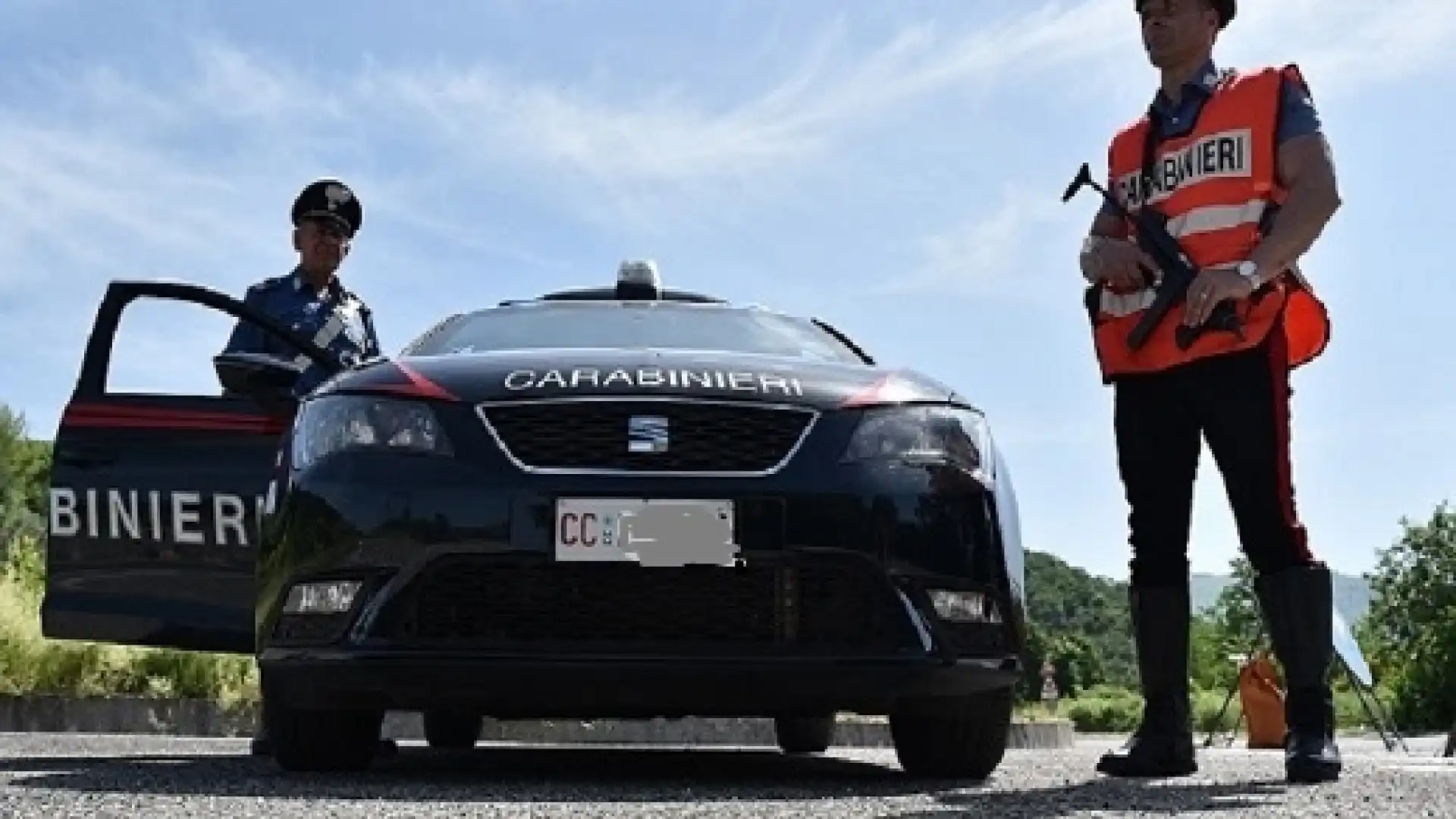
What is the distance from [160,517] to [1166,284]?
2.79 m

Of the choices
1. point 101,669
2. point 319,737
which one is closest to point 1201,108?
point 319,737

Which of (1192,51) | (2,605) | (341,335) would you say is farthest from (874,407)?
(2,605)

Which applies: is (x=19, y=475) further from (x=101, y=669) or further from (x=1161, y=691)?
(x=1161, y=691)

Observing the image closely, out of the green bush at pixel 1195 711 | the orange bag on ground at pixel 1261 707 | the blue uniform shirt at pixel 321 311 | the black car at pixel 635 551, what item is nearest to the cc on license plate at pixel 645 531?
the black car at pixel 635 551

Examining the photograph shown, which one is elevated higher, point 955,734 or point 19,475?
point 19,475

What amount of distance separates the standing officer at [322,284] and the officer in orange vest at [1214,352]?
2.76m

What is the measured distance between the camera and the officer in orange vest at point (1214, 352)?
4.96m

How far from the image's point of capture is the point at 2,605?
35.8ft

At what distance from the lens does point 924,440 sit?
15.8 feet

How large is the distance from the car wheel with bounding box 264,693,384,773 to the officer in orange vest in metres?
1.83

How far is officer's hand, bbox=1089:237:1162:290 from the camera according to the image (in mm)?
5109

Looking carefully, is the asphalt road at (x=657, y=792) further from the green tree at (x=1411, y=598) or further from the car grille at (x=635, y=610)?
the green tree at (x=1411, y=598)

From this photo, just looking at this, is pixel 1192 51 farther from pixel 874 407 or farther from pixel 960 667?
pixel 960 667

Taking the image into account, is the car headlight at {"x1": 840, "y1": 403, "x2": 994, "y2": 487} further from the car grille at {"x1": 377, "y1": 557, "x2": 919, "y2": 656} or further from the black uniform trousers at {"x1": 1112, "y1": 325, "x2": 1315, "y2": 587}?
the black uniform trousers at {"x1": 1112, "y1": 325, "x2": 1315, "y2": 587}
